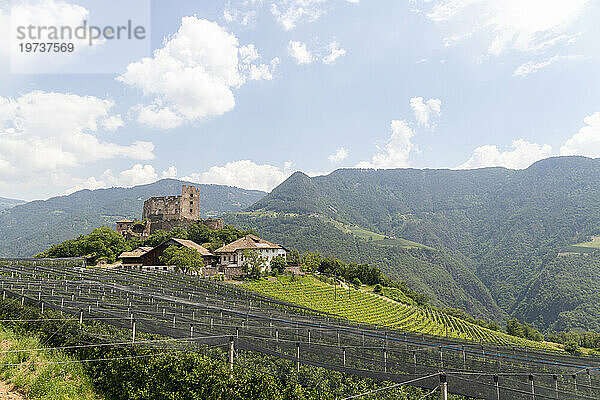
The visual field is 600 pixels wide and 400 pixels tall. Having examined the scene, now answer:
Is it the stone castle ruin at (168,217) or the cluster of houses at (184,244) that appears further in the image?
the stone castle ruin at (168,217)

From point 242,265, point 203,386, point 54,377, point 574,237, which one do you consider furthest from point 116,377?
point 574,237

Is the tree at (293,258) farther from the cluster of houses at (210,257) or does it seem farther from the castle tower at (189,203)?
the castle tower at (189,203)

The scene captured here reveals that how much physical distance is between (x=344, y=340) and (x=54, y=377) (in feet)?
32.9

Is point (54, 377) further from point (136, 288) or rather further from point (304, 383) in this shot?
point (136, 288)

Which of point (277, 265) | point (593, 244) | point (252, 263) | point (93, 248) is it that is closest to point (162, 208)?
point (93, 248)

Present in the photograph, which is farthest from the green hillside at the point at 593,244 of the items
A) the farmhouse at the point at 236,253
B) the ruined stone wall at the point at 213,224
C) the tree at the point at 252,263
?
the tree at the point at 252,263

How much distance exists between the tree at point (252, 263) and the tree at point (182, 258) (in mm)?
7778

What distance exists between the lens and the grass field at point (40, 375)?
36.1ft

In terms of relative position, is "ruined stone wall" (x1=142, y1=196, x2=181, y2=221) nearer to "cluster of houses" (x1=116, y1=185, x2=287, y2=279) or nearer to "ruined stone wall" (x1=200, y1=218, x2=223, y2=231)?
"cluster of houses" (x1=116, y1=185, x2=287, y2=279)

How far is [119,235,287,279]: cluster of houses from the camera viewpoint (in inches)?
2014

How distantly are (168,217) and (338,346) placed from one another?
259 ft

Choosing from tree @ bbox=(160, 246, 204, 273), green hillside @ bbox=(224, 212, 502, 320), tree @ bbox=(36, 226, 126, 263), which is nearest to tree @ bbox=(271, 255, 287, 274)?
tree @ bbox=(160, 246, 204, 273)

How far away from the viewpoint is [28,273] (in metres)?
24.0

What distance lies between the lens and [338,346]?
1052 cm
